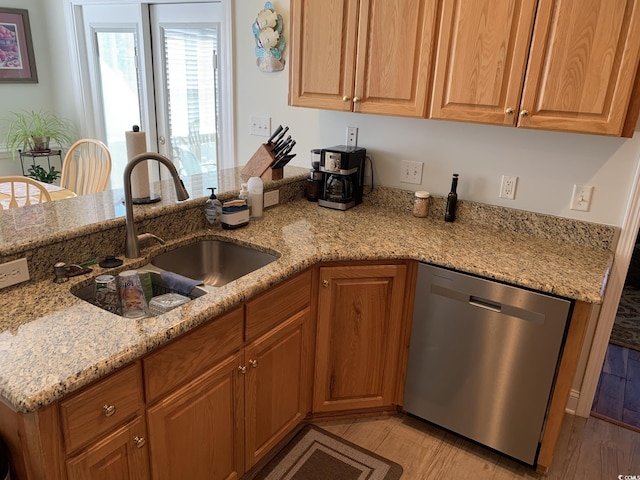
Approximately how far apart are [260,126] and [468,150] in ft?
4.27

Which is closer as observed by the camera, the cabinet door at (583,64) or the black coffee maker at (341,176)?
the cabinet door at (583,64)

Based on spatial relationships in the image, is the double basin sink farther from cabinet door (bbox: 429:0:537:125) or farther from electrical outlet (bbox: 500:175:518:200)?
electrical outlet (bbox: 500:175:518:200)

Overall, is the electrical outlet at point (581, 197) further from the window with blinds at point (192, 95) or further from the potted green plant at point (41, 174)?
the potted green plant at point (41, 174)

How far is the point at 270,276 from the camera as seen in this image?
5.55ft

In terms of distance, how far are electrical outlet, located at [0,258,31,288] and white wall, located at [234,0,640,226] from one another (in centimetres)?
171

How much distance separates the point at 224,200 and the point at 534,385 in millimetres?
1510

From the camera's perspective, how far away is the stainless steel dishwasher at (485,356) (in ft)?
5.98

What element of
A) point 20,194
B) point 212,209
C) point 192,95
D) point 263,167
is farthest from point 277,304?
point 192,95

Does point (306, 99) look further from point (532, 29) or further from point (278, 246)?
point (532, 29)

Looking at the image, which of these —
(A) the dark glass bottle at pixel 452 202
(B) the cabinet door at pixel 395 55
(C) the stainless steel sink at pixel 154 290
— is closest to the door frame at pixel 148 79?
(B) the cabinet door at pixel 395 55

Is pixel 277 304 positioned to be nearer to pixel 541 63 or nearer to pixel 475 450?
pixel 475 450

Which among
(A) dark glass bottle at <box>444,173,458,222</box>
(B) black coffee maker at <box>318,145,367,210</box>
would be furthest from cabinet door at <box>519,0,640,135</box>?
(B) black coffee maker at <box>318,145,367,210</box>

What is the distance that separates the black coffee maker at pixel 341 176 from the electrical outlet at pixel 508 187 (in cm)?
72

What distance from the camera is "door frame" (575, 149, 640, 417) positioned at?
2.06m
